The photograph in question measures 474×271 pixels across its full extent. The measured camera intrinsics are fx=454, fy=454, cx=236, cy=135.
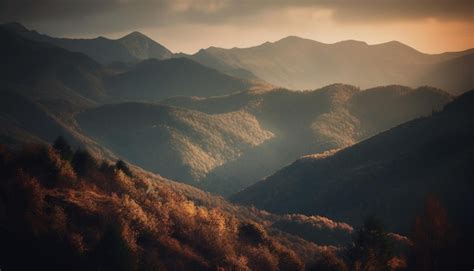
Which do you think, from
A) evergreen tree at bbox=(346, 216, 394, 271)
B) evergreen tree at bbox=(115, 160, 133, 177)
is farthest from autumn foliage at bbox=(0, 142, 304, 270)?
evergreen tree at bbox=(346, 216, 394, 271)

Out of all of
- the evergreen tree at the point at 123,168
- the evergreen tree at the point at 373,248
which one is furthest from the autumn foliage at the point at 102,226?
the evergreen tree at the point at 373,248

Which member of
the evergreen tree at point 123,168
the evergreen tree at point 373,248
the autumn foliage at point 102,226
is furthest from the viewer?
the evergreen tree at point 123,168

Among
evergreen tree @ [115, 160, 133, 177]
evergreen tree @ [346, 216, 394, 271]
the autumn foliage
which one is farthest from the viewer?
evergreen tree @ [115, 160, 133, 177]

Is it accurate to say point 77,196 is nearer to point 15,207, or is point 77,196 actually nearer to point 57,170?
point 57,170

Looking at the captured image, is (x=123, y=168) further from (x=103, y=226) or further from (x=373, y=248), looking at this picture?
(x=373, y=248)

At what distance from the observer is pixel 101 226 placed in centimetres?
5697

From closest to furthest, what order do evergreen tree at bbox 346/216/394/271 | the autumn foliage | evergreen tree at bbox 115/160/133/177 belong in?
the autumn foliage
evergreen tree at bbox 346/216/394/271
evergreen tree at bbox 115/160/133/177

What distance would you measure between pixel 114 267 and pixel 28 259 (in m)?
8.52

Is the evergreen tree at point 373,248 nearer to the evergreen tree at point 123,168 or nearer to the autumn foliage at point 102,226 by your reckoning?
the autumn foliage at point 102,226

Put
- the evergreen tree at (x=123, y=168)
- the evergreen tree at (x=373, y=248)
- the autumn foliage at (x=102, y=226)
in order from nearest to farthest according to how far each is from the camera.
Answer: the autumn foliage at (x=102, y=226), the evergreen tree at (x=373, y=248), the evergreen tree at (x=123, y=168)

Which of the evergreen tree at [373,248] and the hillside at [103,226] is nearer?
the hillside at [103,226]

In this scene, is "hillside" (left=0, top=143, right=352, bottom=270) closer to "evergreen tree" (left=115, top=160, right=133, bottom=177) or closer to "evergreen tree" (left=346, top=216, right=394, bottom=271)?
"evergreen tree" (left=115, top=160, right=133, bottom=177)

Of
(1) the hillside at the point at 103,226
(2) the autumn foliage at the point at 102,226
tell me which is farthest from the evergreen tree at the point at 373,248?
(2) the autumn foliage at the point at 102,226

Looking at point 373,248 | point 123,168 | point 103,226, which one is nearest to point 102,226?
point 103,226
